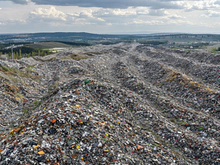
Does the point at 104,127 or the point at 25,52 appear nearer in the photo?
the point at 104,127

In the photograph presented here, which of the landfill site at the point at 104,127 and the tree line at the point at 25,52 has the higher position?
the tree line at the point at 25,52

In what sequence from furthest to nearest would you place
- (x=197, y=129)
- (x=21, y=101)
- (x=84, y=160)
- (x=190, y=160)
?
1. (x=21, y=101)
2. (x=197, y=129)
3. (x=190, y=160)
4. (x=84, y=160)

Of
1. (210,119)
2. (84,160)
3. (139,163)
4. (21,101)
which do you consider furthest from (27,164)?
(210,119)

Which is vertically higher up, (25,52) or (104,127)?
(25,52)

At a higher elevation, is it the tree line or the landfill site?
the tree line

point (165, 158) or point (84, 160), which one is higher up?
point (84, 160)

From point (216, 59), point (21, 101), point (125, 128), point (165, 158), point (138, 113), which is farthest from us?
point (216, 59)

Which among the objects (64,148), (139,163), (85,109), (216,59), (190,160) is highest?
(216,59)

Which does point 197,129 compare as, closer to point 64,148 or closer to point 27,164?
point 64,148

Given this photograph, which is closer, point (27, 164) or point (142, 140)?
point (27, 164)

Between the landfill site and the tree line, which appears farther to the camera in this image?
the tree line

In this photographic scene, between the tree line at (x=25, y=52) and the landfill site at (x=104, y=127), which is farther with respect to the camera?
the tree line at (x=25, y=52)
